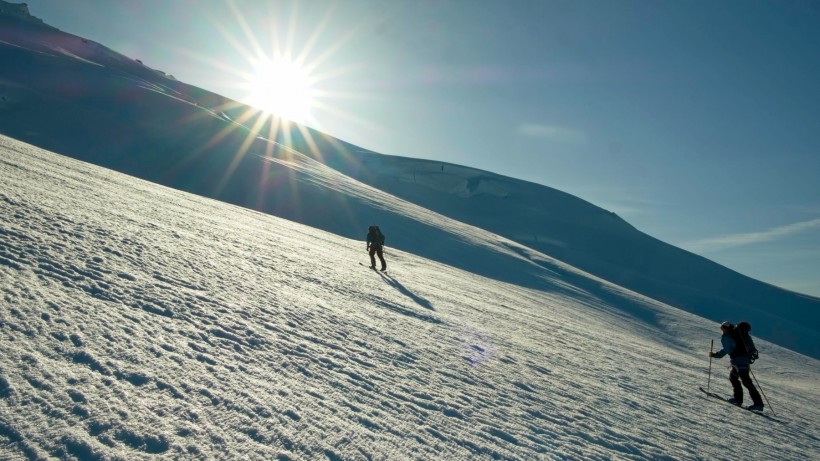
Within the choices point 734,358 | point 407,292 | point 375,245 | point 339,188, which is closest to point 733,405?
point 734,358

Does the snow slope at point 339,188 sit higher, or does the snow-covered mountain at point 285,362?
the snow slope at point 339,188

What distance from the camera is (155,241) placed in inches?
356

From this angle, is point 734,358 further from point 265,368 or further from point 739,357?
point 265,368

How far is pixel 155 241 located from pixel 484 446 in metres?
7.62

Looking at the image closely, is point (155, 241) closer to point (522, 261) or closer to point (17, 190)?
point (17, 190)

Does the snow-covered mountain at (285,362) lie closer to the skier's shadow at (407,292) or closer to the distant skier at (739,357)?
the skier's shadow at (407,292)

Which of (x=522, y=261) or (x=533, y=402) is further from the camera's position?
(x=522, y=261)

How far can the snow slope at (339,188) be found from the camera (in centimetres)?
3338

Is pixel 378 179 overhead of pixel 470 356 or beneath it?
overhead

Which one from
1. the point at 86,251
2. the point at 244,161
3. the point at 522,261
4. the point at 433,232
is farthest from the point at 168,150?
the point at 86,251

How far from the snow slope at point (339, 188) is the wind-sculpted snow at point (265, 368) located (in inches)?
728

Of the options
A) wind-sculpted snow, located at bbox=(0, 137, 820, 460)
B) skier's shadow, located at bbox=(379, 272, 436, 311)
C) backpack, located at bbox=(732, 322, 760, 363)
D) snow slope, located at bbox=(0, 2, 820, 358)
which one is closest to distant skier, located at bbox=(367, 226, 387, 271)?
skier's shadow, located at bbox=(379, 272, 436, 311)

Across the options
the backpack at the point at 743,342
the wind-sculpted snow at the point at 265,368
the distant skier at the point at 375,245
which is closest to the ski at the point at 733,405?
the wind-sculpted snow at the point at 265,368

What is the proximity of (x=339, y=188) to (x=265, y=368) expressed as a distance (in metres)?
36.6
